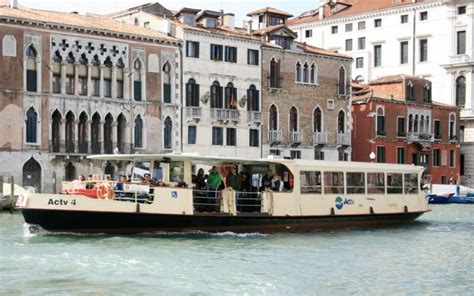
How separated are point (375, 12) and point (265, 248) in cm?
3595

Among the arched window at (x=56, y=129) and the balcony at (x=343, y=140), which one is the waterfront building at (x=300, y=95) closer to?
the balcony at (x=343, y=140)

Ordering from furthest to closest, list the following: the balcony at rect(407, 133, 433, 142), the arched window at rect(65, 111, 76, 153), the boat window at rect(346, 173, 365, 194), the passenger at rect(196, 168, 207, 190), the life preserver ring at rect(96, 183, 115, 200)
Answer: the balcony at rect(407, 133, 433, 142) < the arched window at rect(65, 111, 76, 153) < the boat window at rect(346, 173, 365, 194) < the passenger at rect(196, 168, 207, 190) < the life preserver ring at rect(96, 183, 115, 200)

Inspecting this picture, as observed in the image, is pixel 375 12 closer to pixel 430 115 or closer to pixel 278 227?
pixel 430 115

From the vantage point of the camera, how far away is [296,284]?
44.7 ft

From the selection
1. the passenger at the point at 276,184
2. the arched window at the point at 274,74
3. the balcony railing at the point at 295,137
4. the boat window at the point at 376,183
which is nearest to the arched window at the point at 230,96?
the arched window at the point at 274,74

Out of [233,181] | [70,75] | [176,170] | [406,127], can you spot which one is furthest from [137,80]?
[406,127]

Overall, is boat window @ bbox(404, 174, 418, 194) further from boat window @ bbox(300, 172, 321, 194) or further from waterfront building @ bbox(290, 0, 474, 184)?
waterfront building @ bbox(290, 0, 474, 184)

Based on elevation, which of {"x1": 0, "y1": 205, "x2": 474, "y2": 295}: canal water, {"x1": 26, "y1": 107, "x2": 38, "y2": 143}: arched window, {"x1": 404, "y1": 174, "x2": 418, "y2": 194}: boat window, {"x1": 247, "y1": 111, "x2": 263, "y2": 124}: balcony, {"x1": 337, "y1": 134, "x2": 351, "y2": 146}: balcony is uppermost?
{"x1": 247, "y1": 111, "x2": 263, "y2": 124}: balcony

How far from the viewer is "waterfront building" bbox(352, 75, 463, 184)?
1620 inches

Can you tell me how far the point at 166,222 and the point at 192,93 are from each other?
15.5 metres

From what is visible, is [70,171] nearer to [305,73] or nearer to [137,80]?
[137,80]

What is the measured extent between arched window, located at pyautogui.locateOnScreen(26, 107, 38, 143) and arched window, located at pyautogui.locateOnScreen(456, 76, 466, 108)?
2581 centimetres

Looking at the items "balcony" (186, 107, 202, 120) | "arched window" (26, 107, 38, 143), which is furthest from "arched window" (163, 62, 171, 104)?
"arched window" (26, 107, 38, 143)

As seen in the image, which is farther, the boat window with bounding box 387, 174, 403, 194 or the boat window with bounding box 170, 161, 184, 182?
the boat window with bounding box 387, 174, 403, 194
